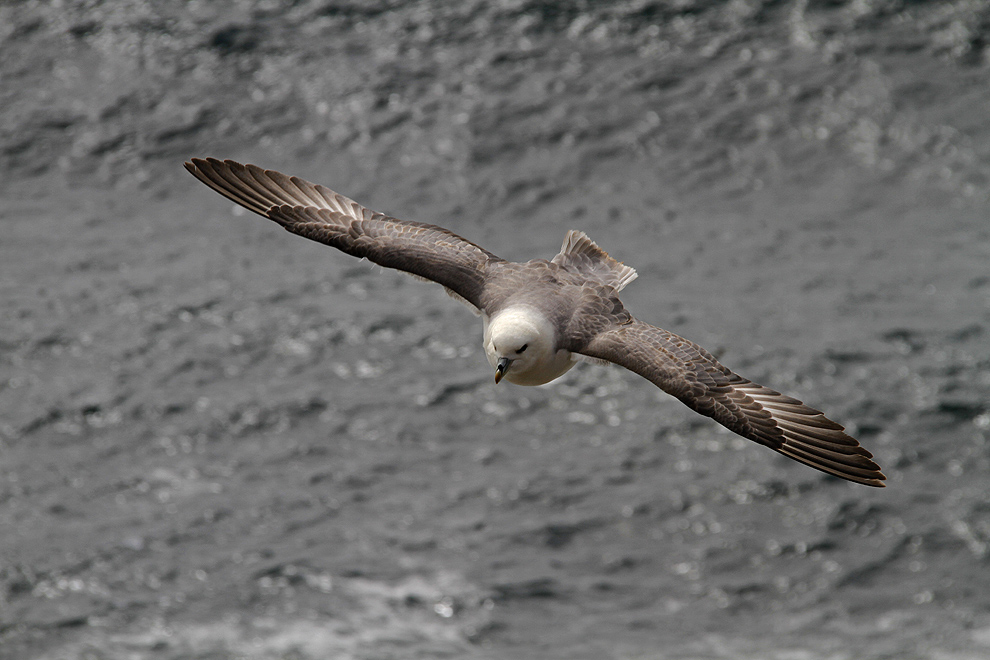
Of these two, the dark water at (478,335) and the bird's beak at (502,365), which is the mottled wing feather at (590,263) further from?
the dark water at (478,335)

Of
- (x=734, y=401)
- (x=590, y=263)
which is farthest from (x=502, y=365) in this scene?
(x=590, y=263)

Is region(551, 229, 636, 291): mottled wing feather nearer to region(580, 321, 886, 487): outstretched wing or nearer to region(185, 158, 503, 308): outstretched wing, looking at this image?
region(185, 158, 503, 308): outstretched wing

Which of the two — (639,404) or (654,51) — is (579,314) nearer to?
(639,404)

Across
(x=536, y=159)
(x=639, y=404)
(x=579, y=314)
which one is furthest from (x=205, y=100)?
(x=579, y=314)

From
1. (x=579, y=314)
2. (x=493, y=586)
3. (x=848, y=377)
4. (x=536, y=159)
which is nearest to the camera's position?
(x=579, y=314)

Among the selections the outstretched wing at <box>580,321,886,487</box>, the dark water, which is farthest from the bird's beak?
the dark water

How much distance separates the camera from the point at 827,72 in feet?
112

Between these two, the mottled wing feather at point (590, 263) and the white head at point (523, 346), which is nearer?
the white head at point (523, 346)

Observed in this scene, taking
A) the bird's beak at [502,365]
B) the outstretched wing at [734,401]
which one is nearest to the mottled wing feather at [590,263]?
the outstretched wing at [734,401]

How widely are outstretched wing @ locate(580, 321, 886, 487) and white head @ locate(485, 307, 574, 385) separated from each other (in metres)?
0.39

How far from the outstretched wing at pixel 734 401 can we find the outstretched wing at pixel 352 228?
166cm

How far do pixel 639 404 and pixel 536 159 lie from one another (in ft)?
25.4

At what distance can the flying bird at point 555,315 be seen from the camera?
10.4 m

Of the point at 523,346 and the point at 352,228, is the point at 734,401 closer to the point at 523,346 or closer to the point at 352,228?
the point at 523,346
